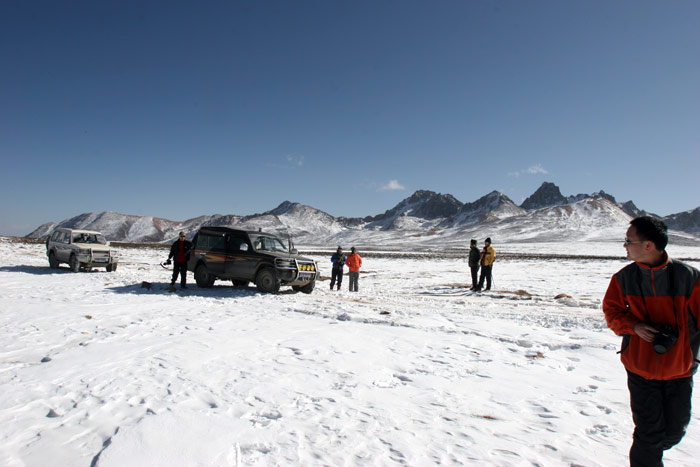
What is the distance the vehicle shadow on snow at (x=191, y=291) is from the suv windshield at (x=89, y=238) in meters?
6.62

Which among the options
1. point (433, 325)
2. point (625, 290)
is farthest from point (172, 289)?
point (625, 290)

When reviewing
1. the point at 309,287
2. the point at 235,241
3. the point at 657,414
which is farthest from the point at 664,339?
the point at 235,241

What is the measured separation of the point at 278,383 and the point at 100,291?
10.5 metres

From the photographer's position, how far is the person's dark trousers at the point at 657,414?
2.81 meters

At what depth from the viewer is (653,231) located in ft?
9.48

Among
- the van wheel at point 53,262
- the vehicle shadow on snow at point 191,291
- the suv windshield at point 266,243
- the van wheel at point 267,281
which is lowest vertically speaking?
the vehicle shadow on snow at point 191,291

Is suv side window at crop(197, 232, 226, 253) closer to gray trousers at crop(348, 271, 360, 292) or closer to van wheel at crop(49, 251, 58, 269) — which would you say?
gray trousers at crop(348, 271, 360, 292)

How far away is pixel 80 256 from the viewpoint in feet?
59.1

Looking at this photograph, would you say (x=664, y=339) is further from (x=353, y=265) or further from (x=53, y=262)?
(x=53, y=262)

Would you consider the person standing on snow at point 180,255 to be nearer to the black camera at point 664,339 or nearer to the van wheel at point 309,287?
the van wheel at point 309,287

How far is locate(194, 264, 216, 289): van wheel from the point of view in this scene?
14641mm

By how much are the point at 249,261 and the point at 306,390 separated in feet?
31.0

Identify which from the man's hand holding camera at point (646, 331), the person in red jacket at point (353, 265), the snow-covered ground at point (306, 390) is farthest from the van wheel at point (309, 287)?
the man's hand holding camera at point (646, 331)

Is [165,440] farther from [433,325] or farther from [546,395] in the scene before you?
[433,325]
